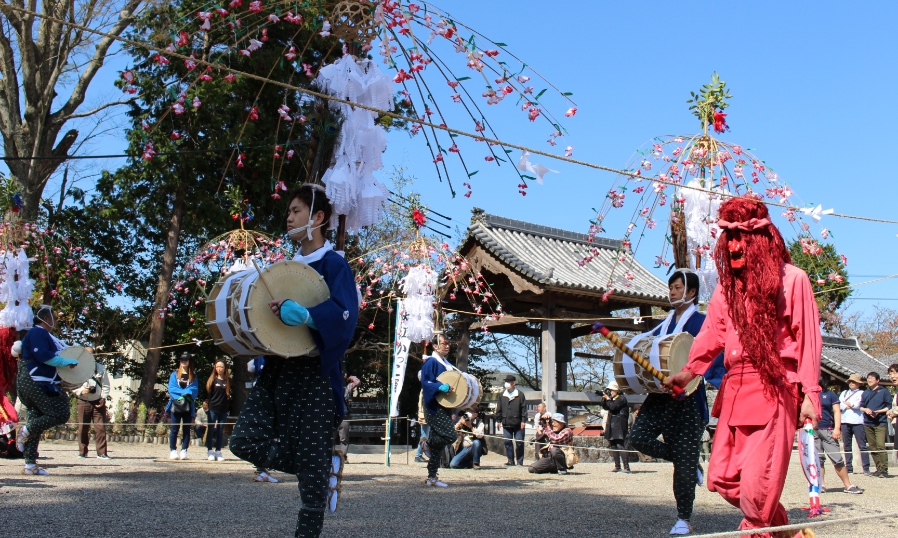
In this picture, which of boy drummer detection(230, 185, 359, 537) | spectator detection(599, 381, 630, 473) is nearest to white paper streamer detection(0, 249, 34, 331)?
boy drummer detection(230, 185, 359, 537)

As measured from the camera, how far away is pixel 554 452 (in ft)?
41.5

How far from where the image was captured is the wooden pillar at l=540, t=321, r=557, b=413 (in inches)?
656

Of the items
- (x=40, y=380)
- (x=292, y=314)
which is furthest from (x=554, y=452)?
(x=292, y=314)

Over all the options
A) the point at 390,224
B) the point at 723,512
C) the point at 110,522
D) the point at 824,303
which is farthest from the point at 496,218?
the point at 824,303

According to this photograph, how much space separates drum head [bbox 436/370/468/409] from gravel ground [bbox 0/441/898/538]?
3.05 ft

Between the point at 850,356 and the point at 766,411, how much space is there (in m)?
25.1

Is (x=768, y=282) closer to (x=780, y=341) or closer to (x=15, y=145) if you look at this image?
(x=780, y=341)

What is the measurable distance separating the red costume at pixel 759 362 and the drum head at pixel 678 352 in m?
1.48

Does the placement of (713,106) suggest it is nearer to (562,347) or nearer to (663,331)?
(663,331)

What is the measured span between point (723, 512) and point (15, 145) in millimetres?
15882

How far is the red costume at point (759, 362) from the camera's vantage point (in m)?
3.70

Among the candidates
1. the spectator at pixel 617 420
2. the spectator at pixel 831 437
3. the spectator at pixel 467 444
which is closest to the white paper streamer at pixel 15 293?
the spectator at pixel 467 444

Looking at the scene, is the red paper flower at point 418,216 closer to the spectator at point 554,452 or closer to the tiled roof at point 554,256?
the spectator at point 554,452

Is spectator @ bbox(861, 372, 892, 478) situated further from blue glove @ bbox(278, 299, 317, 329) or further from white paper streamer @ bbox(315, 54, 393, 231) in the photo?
blue glove @ bbox(278, 299, 317, 329)
